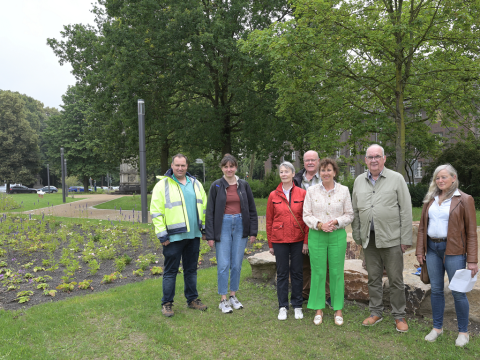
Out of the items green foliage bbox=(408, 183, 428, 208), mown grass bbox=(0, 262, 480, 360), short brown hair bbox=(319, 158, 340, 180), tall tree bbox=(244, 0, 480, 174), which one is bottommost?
mown grass bbox=(0, 262, 480, 360)

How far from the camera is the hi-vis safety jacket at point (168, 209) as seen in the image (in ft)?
14.2

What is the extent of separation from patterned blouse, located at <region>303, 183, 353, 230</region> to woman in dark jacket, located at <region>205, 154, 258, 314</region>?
0.82 metres

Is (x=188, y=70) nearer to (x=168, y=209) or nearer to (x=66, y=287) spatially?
(x=66, y=287)

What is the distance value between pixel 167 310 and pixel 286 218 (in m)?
1.91

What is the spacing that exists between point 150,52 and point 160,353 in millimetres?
14038

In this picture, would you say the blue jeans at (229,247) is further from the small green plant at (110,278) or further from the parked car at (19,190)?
the parked car at (19,190)

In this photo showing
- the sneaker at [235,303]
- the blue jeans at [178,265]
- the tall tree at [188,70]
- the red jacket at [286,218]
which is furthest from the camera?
the tall tree at [188,70]

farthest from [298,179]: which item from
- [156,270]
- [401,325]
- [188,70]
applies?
[188,70]

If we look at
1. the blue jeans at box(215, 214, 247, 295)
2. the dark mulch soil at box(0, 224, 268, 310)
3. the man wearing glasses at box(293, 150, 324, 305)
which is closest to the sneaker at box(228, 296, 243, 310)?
the blue jeans at box(215, 214, 247, 295)

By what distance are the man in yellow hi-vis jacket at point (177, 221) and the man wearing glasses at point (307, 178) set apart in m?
1.33

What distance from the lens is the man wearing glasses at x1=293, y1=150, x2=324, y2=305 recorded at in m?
4.54

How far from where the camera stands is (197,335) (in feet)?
13.1

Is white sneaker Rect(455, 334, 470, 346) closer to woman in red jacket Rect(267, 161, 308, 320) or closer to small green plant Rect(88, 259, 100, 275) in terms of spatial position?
woman in red jacket Rect(267, 161, 308, 320)

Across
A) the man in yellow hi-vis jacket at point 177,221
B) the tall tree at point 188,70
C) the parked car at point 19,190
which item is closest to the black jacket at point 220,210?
the man in yellow hi-vis jacket at point 177,221
